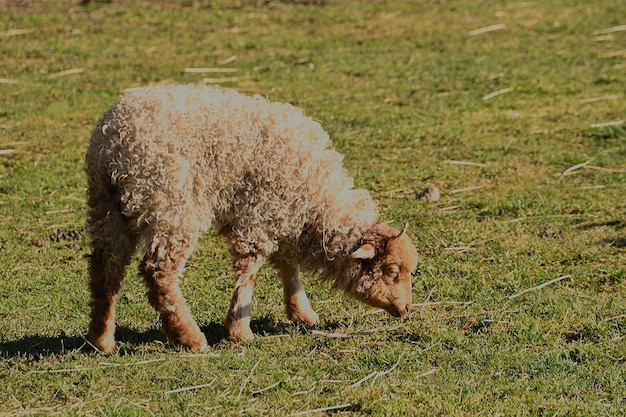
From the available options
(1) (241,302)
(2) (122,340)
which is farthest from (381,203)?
(2) (122,340)

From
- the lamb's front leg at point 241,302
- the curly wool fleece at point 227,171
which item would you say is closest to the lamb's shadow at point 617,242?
the curly wool fleece at point 227,171

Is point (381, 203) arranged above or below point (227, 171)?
below

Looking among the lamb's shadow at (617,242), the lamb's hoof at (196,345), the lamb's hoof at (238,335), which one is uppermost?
the lamb's hoof at (196,345)

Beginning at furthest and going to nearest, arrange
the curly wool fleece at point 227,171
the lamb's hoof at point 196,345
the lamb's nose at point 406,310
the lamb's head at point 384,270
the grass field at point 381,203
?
the lamb's nose at point 406,310 → the lamb's head at point 384,270 → the lamb's hoof at point 196,345 → the curly wool fleece at point 227,171 → the grass field at point 381,203

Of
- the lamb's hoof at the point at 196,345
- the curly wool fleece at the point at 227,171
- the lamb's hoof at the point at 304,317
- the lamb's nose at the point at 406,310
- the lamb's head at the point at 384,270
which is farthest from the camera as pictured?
the lamb's hoof at the point at 304,317

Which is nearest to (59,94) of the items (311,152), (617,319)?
(311,152)

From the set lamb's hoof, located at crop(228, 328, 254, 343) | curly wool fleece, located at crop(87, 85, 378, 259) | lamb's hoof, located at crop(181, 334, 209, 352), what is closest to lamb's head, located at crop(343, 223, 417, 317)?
curly wool fleece, located at crop(87, 85, 378, 259)

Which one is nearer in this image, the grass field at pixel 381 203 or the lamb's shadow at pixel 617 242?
Answer: the grass field at pixel 381 203

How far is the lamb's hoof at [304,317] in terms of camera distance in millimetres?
8078

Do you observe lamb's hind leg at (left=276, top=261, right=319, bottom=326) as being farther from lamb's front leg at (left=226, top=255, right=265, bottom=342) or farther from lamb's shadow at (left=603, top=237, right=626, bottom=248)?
lamb's shadow at (left=603, top=237, right=626, bottom=248)

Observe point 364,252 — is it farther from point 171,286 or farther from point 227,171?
point 171,286

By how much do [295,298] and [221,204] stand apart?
1059 millimetres

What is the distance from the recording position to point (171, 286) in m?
7.31

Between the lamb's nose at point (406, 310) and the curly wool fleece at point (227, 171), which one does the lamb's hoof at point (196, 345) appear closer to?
the curly wool fleece at point (227, 171)
